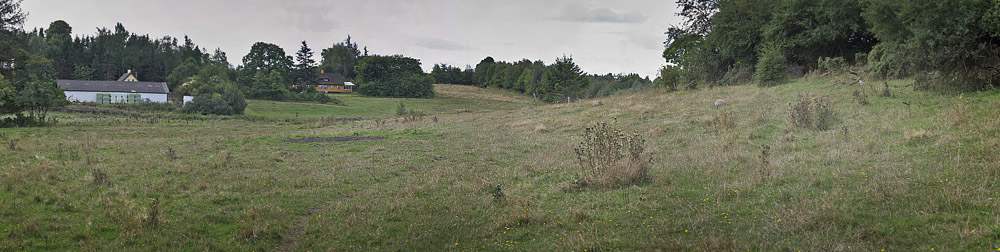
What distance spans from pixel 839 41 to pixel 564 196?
31.6 m

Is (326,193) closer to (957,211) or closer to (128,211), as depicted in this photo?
(128,211)

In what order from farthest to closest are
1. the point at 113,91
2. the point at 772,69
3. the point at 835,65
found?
the point at 113,91
the point at 772,69
the point at 835,65

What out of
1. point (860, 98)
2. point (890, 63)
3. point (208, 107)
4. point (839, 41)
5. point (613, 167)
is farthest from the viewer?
point (208, 107)

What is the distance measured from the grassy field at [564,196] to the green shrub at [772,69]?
48.8 ft

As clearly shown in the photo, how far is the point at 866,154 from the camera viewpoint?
912 centimetres

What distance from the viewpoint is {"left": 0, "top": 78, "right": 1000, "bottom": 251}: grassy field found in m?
5.66

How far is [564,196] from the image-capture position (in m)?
8.41

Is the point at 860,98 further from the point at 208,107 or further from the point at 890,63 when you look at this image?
the point at 208,107

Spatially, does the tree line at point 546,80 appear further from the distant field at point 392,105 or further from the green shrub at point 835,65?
the green shrub at point 835,65

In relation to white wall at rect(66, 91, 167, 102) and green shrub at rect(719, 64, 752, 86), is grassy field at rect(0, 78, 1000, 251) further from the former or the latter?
white wall at rect(66, 91, 167, 102)

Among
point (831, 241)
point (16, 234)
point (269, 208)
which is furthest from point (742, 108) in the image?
point (16, 234)

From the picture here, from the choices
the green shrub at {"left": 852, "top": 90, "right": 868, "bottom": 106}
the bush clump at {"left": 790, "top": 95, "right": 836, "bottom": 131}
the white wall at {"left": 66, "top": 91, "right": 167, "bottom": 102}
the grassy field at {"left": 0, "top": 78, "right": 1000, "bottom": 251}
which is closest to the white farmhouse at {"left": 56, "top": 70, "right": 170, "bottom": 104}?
the white wall at {"left": 66, "top": 91, "right": 167, "bottom": 102}

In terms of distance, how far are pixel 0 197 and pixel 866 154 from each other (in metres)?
14.9

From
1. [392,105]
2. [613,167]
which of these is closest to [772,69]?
[613,167]
